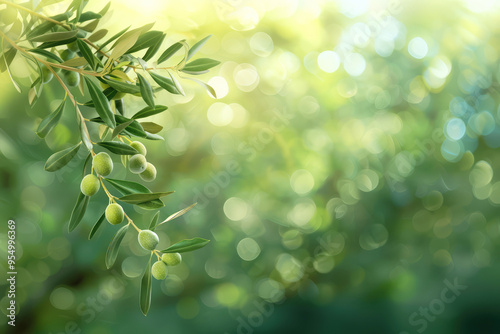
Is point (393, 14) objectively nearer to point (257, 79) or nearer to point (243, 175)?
point (257, 79)

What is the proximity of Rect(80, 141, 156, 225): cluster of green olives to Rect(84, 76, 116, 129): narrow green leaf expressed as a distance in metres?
0.03

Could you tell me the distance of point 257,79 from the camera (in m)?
2.05

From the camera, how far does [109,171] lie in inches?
17.2

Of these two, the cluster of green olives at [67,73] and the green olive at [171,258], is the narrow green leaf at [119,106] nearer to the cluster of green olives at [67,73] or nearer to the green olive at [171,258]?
the cluster of green olives at [67,73]

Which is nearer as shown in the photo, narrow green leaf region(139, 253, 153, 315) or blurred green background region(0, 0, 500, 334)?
narrow green leaf region(139, 253, 153, 315)

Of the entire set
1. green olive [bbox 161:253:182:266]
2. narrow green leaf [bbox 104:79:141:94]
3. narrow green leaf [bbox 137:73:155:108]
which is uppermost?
narrow green leaf [bbox 137:73:155:108]

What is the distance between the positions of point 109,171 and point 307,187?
1703mm

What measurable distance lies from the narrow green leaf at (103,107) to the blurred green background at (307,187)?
1.48 m

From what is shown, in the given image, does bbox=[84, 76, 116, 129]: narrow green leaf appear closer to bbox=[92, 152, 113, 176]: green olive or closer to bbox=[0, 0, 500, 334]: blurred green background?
bbox=[92, 152, 113, 176]: green olive

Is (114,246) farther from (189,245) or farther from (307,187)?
(307,187)

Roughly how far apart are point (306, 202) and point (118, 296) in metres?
0.82

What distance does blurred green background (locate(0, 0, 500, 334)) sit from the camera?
2.01 m

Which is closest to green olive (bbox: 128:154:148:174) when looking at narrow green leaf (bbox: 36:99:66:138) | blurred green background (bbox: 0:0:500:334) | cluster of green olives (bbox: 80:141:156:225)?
cluster of green olives (bbox: 80:141:156:225)

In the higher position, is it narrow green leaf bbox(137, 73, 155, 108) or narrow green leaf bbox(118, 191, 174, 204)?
narrow green leaf bbox(137, 73, 155, 108)
